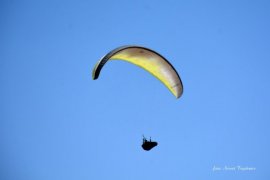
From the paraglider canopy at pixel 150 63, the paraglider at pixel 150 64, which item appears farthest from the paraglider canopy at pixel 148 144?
the paraglider canopy at pixel 150 63

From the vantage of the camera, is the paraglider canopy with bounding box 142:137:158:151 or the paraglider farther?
the paraglider canopy with bounding box 142:137:158:151

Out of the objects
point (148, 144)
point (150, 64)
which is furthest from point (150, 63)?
point (148, 144)

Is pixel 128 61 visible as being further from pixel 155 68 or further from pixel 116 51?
pixel 116 51

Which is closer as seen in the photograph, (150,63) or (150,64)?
(150,63)

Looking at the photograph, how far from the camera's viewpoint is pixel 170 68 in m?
21.6

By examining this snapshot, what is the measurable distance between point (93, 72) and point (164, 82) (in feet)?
23.1

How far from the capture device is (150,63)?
22.2 metres

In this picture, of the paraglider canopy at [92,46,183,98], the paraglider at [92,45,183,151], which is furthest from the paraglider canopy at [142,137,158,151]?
the paraglider canopy at [92,46,183,98]

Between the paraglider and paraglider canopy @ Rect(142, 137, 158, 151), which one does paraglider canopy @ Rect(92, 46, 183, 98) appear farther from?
paraglider canopy @ Rect(142, 137, 158, 151)

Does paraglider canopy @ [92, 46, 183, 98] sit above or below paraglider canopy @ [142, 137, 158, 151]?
above

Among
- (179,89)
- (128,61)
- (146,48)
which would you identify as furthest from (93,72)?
(179,89)

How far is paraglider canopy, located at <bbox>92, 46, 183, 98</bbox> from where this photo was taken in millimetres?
18336

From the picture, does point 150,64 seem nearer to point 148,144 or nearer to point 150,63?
point 150,63

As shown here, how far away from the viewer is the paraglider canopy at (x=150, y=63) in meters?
18.3
